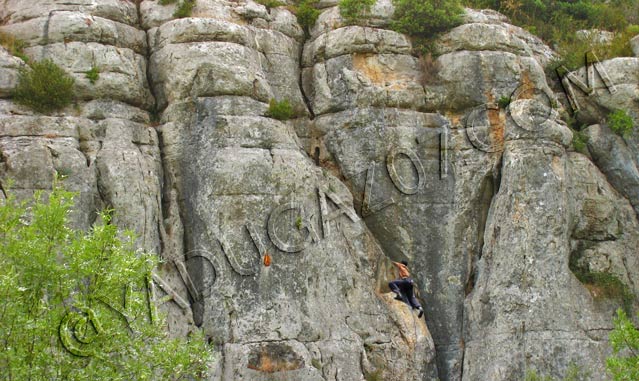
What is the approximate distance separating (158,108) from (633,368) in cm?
1644

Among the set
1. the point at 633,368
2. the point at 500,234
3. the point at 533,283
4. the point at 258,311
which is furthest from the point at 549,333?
the point at 258,311

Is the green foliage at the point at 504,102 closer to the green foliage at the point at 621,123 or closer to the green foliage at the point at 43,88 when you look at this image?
the green foliage at the point at 621,123

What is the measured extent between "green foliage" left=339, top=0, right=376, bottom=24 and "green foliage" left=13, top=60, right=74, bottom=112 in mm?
9928

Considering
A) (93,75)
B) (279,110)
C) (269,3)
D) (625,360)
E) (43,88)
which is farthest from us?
(269,3)

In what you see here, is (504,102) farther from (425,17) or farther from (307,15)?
(307,15)

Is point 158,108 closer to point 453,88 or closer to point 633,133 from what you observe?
point 453,88

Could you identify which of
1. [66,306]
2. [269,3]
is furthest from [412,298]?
[66,306]

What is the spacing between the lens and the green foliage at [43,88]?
26719 mm

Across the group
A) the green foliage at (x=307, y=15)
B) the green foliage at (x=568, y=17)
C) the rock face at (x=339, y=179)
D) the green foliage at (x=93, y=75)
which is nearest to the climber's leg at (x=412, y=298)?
the rock face at (x=339, y=179)

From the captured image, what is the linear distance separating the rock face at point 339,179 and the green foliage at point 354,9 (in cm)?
30

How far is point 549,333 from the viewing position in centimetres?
2672

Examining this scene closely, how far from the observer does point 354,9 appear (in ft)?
104

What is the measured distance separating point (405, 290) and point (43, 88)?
12.5 m

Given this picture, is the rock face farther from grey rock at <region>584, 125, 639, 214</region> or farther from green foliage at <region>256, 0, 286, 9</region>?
green foliage at <region>256, 0, 286, 9</region>
